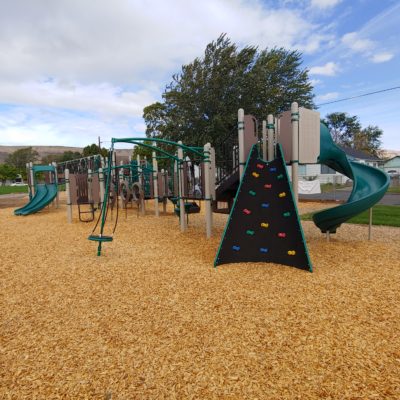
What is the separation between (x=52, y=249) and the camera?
6105mm

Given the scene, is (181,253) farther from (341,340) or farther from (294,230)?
(341,340)

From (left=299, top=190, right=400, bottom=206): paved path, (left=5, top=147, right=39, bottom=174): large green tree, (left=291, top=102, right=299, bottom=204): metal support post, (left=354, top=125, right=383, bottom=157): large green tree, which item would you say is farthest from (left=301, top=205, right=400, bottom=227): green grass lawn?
(left=5, top=147, right=39, bottom=174): large green tree

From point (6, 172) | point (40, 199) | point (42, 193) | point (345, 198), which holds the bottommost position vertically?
point (345, 198)

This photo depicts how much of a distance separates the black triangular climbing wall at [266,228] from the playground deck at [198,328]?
222 mm

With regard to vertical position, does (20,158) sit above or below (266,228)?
above

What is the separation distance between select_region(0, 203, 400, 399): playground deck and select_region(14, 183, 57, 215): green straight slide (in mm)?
8203

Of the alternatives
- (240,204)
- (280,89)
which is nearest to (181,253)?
(240,204)

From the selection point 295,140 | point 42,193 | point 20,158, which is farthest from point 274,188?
point 20,158

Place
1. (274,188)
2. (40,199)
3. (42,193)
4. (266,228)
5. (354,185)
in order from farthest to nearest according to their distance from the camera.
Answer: (42,193) < (40,199) < (354,185) < (274,188) < (266,228)

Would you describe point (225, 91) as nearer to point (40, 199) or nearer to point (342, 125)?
point (40, 199)

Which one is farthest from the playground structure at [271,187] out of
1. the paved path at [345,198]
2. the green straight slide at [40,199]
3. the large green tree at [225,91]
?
the large green tree at [225,91]

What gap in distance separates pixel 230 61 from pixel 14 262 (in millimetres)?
20451

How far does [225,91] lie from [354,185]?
686 inches

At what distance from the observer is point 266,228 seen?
4.62m
